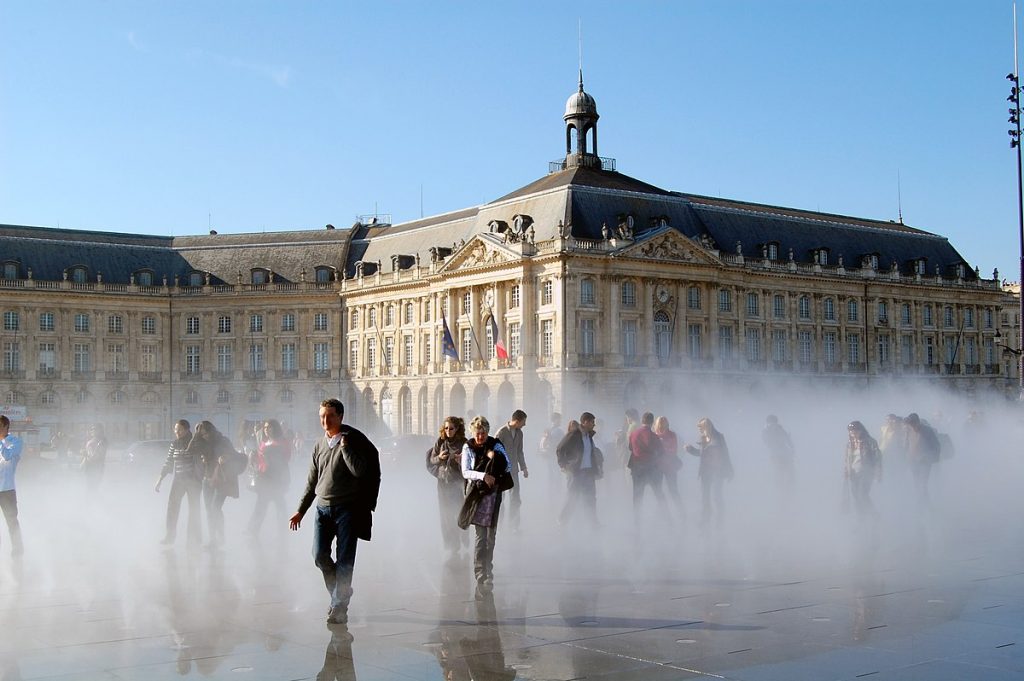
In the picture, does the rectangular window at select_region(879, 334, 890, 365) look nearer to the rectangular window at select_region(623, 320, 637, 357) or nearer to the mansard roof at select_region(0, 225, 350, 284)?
the rectangular window at select_region(623, 320, 637, 357)

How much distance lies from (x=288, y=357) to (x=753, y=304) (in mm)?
32611

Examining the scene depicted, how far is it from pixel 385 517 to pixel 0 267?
71485 mm

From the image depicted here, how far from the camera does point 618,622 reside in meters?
13.0

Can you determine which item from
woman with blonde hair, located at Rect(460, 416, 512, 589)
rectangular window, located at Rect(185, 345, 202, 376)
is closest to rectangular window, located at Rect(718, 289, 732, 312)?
rectangular window, located at Rect(185, 345, 202, 376)

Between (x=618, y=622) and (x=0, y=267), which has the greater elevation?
(x=0, y=267)

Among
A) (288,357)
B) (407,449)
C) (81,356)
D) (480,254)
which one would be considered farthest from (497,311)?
(407,449)

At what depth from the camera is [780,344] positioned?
85.4 meters

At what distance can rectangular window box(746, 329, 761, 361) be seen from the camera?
82.2 m

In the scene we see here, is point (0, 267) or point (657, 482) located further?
point (0, 267)

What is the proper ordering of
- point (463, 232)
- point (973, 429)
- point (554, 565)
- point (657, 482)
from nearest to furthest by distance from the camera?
point (554, 565) → point (657, 482) → point (973, 429) → point (463, 232)

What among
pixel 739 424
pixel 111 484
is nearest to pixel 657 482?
pixel 111 484

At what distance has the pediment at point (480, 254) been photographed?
249 ft

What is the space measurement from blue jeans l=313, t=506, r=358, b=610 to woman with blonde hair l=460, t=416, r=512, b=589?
2274 millimetres

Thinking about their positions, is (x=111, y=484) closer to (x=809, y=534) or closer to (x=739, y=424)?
(x=809, y=534)
